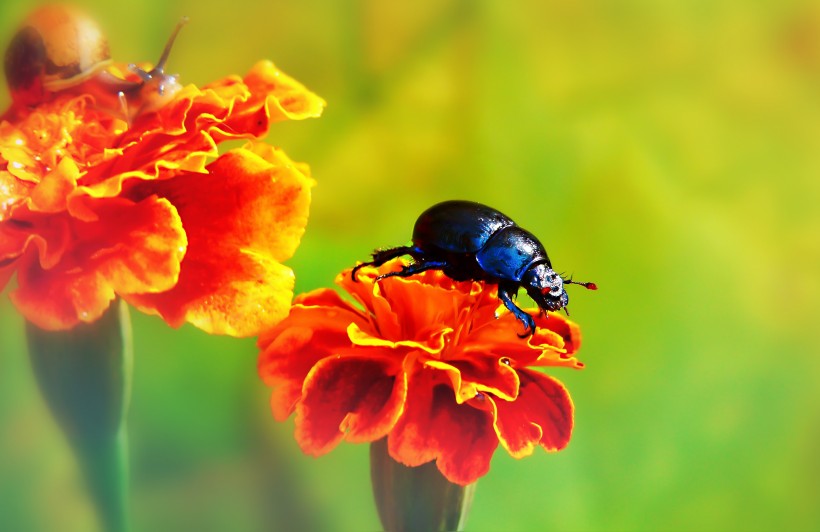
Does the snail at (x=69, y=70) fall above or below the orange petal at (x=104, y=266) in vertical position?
above

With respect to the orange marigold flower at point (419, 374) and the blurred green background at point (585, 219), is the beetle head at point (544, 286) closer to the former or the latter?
the orange marigold flower at point (419, 374)

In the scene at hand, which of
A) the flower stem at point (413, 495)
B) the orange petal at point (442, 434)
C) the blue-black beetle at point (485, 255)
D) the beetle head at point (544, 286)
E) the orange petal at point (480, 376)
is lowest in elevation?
the flower stem at point (413, 495)

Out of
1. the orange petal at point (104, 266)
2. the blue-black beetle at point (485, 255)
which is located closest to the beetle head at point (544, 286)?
the blue-black beetle at point (485, 255)

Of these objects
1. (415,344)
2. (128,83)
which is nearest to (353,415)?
(415,344)

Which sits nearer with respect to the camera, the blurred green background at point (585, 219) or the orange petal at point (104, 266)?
the orange petal at point (104, 266)

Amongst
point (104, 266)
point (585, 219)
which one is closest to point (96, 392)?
point (104, 266)

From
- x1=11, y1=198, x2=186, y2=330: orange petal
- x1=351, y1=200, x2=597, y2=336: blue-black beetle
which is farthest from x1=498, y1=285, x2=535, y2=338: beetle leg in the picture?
x1=11, y1=198, x2=186, y2=330: orange petal

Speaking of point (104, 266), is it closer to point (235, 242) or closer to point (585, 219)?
point (235, 242)

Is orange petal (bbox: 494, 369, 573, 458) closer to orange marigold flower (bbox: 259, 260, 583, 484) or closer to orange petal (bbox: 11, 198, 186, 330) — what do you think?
orange marigold flower (bbox: 259, 260, 583, 484)
